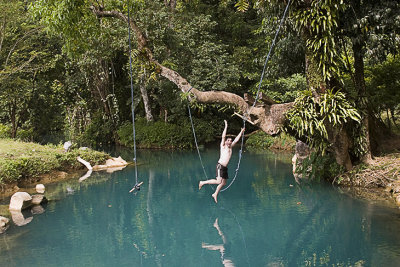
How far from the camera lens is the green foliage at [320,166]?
10.8m

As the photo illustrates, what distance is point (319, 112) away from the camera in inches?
372

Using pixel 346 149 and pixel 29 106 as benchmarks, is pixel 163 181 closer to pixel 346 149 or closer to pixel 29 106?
pixel 346 149

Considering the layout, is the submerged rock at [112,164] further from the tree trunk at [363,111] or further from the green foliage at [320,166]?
the tree trunk at [363,111]

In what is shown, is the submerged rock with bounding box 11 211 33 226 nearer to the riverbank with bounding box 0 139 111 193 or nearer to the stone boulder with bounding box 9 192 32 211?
Answer: the stone boulder with bounding box 9 192 32 211

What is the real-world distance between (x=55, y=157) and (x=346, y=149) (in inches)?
327

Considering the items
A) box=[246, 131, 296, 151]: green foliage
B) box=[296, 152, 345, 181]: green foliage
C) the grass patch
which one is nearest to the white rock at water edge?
the grass patch

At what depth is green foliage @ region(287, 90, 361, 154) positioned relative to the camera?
30.2 feet

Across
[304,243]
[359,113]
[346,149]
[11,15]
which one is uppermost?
[11,15]

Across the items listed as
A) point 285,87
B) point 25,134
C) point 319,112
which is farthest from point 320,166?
point 25,134

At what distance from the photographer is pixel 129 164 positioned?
15070 millimetres

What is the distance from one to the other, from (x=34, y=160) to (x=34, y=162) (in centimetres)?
8

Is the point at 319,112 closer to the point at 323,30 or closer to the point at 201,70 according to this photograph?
the point at 323,30

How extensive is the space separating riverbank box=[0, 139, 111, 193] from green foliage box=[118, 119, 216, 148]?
507cm

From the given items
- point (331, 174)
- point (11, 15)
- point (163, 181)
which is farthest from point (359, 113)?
point (11, 15)
